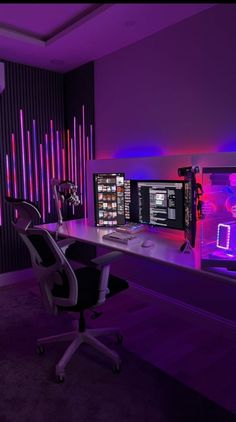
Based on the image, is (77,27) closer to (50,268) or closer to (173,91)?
(173,91)

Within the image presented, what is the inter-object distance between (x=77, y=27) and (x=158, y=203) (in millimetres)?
1636

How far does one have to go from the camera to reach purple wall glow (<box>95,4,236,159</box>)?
8.76 ft

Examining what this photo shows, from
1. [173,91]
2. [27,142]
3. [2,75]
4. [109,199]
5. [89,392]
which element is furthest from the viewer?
[27,142]

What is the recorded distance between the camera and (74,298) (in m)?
2.18

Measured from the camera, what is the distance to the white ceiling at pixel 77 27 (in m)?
2.68

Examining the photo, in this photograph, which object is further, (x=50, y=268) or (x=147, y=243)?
(x=147, y=243)

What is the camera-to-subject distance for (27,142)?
162 inches

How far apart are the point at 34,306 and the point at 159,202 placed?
1605 millimetres

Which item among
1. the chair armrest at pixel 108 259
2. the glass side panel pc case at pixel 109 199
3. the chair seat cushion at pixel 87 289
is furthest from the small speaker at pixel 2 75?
the chair armrest at pixel 108 259

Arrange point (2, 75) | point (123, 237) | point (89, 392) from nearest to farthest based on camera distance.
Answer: point (89, 392) < point (123, 237) < point (2, 75)

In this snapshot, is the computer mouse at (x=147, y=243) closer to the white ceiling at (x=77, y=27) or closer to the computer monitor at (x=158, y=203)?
the computer monitor at (x=158, y=203)

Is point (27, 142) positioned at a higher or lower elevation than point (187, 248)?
higher

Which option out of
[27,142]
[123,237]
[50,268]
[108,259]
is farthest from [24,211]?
[27,142]

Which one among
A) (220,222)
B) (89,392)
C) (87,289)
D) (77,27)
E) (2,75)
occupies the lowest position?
(89,392)
